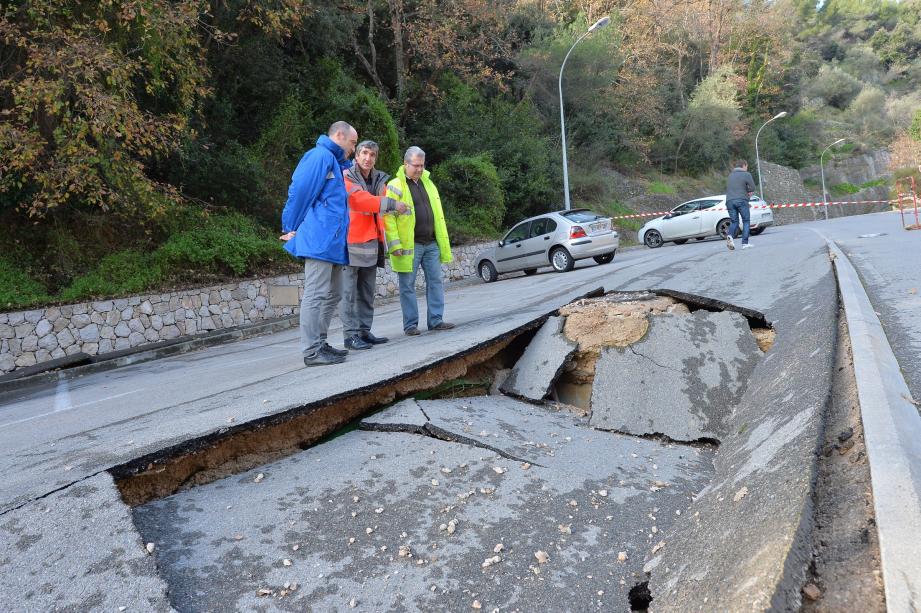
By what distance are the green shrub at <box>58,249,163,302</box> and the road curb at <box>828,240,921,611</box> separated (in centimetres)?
1188

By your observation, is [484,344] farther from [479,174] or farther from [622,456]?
[479,174]

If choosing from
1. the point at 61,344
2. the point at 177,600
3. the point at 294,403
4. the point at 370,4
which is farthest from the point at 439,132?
the point at 177,600

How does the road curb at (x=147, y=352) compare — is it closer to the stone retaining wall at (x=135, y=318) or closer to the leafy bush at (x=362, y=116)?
the stone retaining wall at (x=135, y=318)

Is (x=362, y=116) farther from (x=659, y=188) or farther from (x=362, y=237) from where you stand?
(x=659, y=188)

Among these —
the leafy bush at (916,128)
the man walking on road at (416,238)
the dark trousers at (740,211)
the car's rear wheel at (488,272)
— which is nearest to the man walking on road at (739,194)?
the dark trousers at (740,211)

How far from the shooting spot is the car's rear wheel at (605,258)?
1758 centimetres

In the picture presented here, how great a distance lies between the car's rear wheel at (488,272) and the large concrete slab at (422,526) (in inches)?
591

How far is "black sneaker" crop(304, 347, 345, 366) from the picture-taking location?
579cm

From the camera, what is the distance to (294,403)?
12.4ft

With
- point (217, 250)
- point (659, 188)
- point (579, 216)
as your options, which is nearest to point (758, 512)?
point (217, 250)

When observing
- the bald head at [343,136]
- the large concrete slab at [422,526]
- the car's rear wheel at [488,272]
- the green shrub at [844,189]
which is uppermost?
the green shrub at [844,189]

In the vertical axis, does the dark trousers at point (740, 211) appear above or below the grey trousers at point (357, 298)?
above

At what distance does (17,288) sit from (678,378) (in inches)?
449

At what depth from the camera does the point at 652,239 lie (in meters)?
25.1
